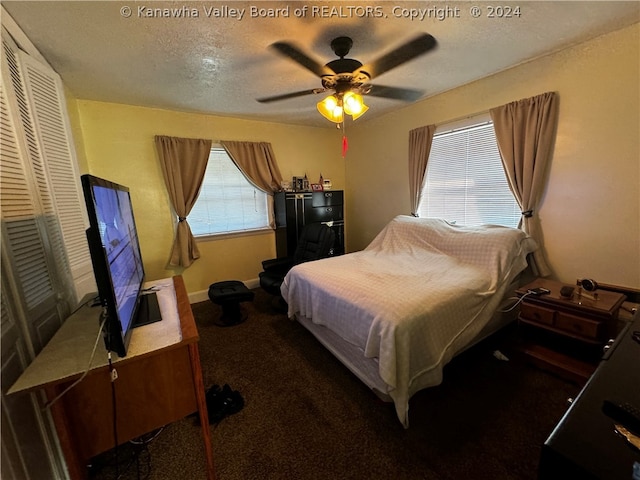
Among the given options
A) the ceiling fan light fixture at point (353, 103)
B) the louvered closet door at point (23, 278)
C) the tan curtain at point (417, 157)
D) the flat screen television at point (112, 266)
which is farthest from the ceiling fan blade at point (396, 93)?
the louvered closet door at point (23, 278)

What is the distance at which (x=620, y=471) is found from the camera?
52cm

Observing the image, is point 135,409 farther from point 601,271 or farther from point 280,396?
point 601,271

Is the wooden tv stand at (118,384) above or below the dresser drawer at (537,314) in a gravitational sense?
above

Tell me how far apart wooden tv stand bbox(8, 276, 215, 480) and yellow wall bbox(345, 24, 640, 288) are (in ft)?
9.65

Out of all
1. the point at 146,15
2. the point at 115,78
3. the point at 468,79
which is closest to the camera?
the point at 146,15

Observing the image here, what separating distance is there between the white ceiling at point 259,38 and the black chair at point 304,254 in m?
1.60

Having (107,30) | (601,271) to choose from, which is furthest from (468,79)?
Result: (107,30)

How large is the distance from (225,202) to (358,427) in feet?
10.1

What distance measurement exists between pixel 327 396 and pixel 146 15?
2.60 metres

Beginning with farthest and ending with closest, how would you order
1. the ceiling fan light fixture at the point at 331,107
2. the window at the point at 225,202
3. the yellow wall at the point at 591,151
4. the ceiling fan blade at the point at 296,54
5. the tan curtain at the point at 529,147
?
the window at the point at 225,202
the tan curtain at the point at 529,147
the ceiling fan light fixture at the point at 331,107
the yellow wall at the point at 591,151
the ceiling fan blade at the point at 296,54

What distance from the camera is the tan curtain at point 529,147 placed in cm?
224

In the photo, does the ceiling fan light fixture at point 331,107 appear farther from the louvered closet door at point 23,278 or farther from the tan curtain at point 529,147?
the louvered closet door at point 23,278

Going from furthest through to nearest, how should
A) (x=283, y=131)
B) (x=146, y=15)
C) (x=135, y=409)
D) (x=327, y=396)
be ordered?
(x=283, y=131) < (x=327, y=396) < (x=146, y=15) < (x=135, y=409)

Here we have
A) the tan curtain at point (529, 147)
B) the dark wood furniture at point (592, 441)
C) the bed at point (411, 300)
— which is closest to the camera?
the dark wood furniture at point (592, 441)
